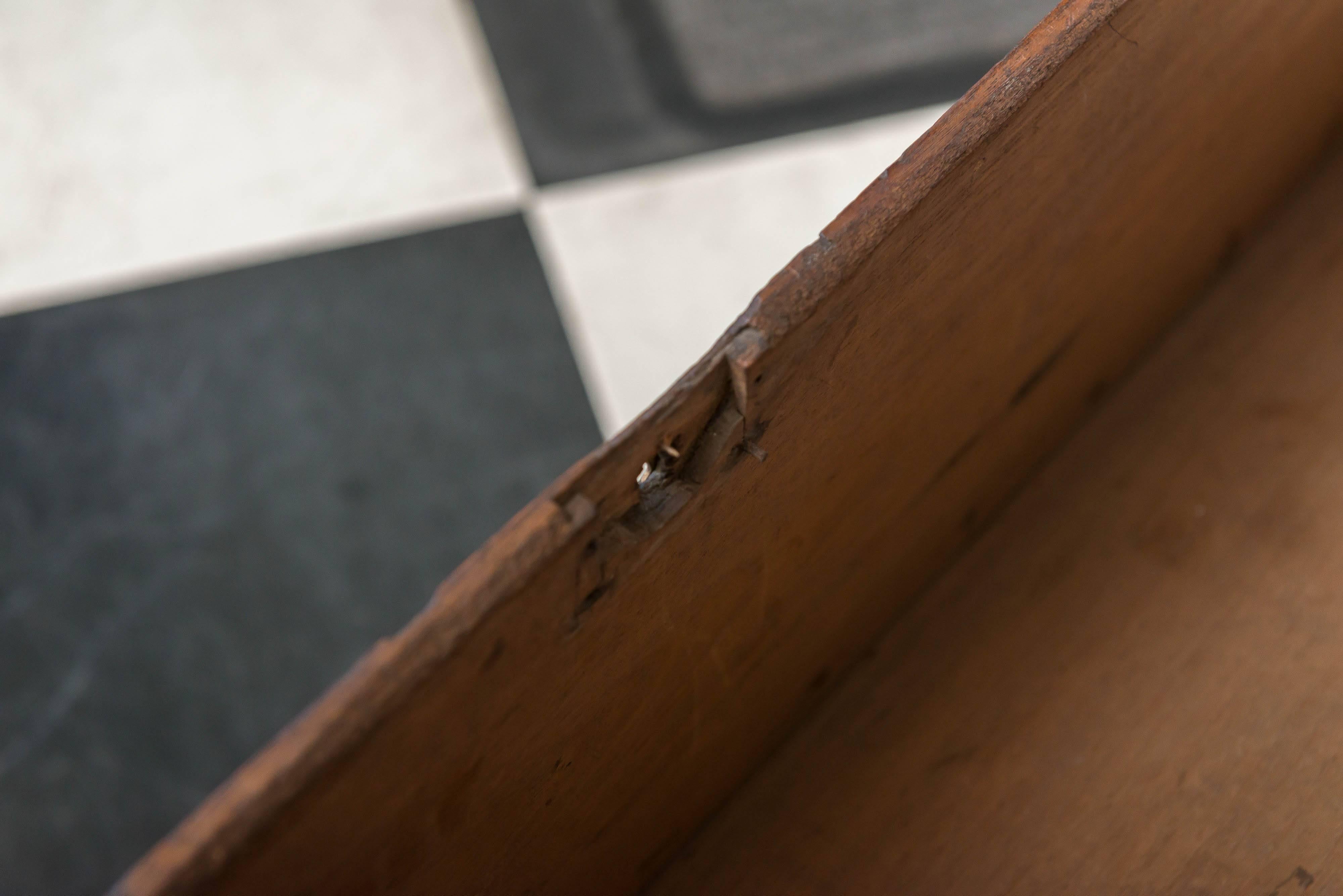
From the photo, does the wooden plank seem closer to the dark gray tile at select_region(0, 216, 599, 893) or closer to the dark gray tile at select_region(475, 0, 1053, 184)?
the dark gray tile at select_region(0, 216, 599, 893)

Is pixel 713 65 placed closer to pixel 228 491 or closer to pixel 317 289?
pixel 317 289

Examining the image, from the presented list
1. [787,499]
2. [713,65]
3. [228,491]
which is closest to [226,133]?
[228,491]

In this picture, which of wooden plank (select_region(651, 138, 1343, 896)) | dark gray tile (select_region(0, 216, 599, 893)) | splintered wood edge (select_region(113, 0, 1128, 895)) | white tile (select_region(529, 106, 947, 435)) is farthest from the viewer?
white tile (select_region(529, 106, 947, 435))

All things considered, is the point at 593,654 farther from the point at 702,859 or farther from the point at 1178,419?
the point at 1178,419

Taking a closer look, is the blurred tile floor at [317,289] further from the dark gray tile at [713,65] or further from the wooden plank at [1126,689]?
the wooden plank at [1126,689]

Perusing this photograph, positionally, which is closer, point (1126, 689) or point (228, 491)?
point (1126, 689)

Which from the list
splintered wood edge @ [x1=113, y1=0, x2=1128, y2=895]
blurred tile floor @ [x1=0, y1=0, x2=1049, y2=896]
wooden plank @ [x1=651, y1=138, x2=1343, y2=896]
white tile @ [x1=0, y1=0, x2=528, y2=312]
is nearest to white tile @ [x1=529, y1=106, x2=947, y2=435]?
blurred tile floor @ [x1=0, y1=0, x2=1049, y2=896]
